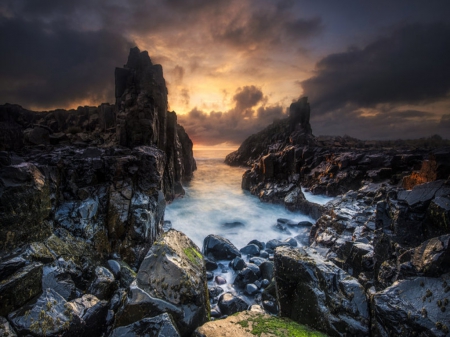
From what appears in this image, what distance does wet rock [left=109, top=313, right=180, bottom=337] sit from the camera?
3.89m

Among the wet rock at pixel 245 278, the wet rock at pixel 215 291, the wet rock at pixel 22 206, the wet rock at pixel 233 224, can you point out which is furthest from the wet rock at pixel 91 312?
the wet rock at pixel 233 224

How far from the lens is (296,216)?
72.2 feet

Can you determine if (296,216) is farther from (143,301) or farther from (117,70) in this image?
(117,70)

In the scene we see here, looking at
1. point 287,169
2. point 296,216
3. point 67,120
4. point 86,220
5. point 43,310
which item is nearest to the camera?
point 43,310

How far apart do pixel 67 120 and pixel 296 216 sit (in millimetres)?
49735

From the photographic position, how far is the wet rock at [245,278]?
9.24 meters

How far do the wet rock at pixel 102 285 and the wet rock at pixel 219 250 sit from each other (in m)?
6.85

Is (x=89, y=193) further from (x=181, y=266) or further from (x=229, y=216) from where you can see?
(x=229, y=216)

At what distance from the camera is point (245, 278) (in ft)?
30.7

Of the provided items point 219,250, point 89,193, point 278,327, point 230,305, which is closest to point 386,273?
point 278,327

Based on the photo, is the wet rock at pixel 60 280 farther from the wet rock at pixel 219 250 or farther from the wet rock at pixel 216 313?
the wet rock at pixel 219 250

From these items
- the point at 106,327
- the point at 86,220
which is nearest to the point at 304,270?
the point at 106,327

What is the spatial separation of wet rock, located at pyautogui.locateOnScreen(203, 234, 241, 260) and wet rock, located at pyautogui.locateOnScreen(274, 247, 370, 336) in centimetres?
701

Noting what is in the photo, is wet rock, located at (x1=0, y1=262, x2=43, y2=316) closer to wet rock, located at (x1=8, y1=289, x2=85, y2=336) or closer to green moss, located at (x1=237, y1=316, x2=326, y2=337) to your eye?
wet rock, located at (x1=8, y1=289, x2=85, y2=336)
